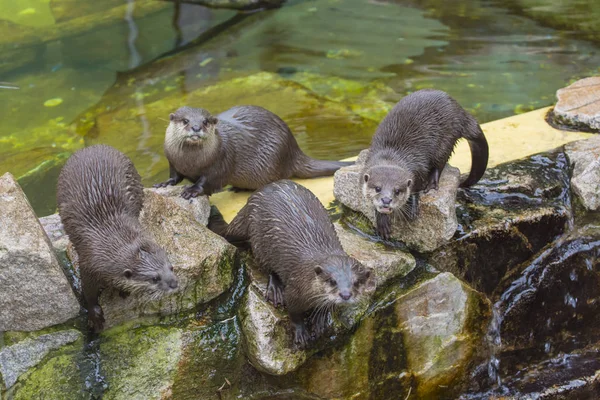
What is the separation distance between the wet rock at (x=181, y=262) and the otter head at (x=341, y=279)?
54 centimetres

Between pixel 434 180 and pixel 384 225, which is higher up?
pixel 434 180

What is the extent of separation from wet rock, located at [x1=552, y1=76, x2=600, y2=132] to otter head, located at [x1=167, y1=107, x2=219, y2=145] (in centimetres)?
202

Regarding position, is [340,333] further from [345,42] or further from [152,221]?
A: [345,42]

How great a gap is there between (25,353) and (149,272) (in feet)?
1.89

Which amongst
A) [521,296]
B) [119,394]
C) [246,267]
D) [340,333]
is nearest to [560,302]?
[521,296]

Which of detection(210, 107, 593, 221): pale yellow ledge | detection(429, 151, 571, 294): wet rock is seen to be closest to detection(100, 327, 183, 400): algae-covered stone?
detection(210, 107, 593, 221): pale yellow ledge

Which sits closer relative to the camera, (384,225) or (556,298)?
(384,225)

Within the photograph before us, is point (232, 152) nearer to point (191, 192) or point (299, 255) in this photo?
point (191, 192)

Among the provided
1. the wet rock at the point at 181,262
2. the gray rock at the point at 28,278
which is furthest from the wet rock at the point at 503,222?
the gray rock at the point at 28,278

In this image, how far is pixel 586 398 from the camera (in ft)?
10.8

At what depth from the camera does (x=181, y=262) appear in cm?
288

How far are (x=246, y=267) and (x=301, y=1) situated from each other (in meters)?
5.69

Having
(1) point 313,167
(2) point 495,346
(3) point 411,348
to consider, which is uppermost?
(1) point 313,167

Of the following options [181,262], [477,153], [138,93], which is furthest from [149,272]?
[138,93]
